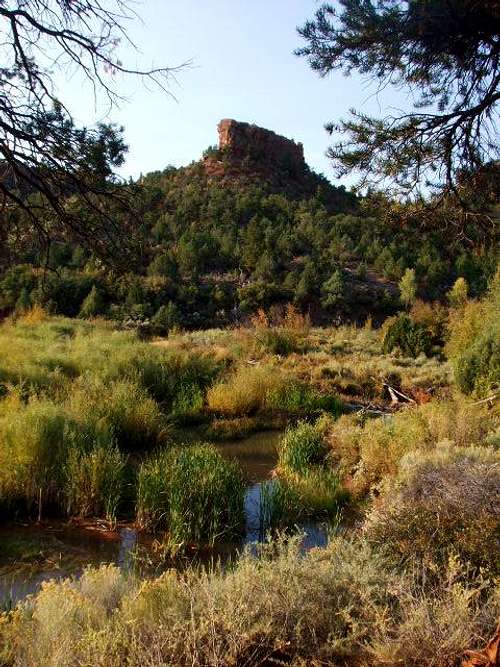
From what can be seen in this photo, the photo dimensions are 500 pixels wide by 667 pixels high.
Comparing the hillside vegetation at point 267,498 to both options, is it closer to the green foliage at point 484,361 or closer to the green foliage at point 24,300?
the green foliage at point 484,361

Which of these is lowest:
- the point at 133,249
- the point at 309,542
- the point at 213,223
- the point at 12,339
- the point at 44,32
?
the point at 309,542

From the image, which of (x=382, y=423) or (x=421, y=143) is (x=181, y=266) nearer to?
(x=382, y=423)

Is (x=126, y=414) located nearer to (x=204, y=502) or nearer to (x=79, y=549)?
(x=204, y=502)

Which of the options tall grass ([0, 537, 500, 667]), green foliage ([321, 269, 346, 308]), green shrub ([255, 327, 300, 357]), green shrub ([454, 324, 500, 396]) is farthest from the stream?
green foliage ([321, 269, 346, 308])

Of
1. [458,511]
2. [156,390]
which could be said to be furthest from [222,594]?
[156,390]

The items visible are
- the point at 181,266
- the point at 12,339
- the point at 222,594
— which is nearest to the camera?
the point at 222,594

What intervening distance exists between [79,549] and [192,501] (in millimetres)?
1147

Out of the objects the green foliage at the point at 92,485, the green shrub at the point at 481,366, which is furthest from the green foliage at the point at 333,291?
the green foliage at the point at 92,485

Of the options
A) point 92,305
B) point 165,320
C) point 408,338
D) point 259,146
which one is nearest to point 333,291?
point 165,320

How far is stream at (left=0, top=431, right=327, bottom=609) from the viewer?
4.84m

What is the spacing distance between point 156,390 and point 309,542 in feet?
23.7

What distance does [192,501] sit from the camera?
5.83m

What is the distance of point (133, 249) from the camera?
3807 mm

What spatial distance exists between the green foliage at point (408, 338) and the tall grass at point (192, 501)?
12383mm
